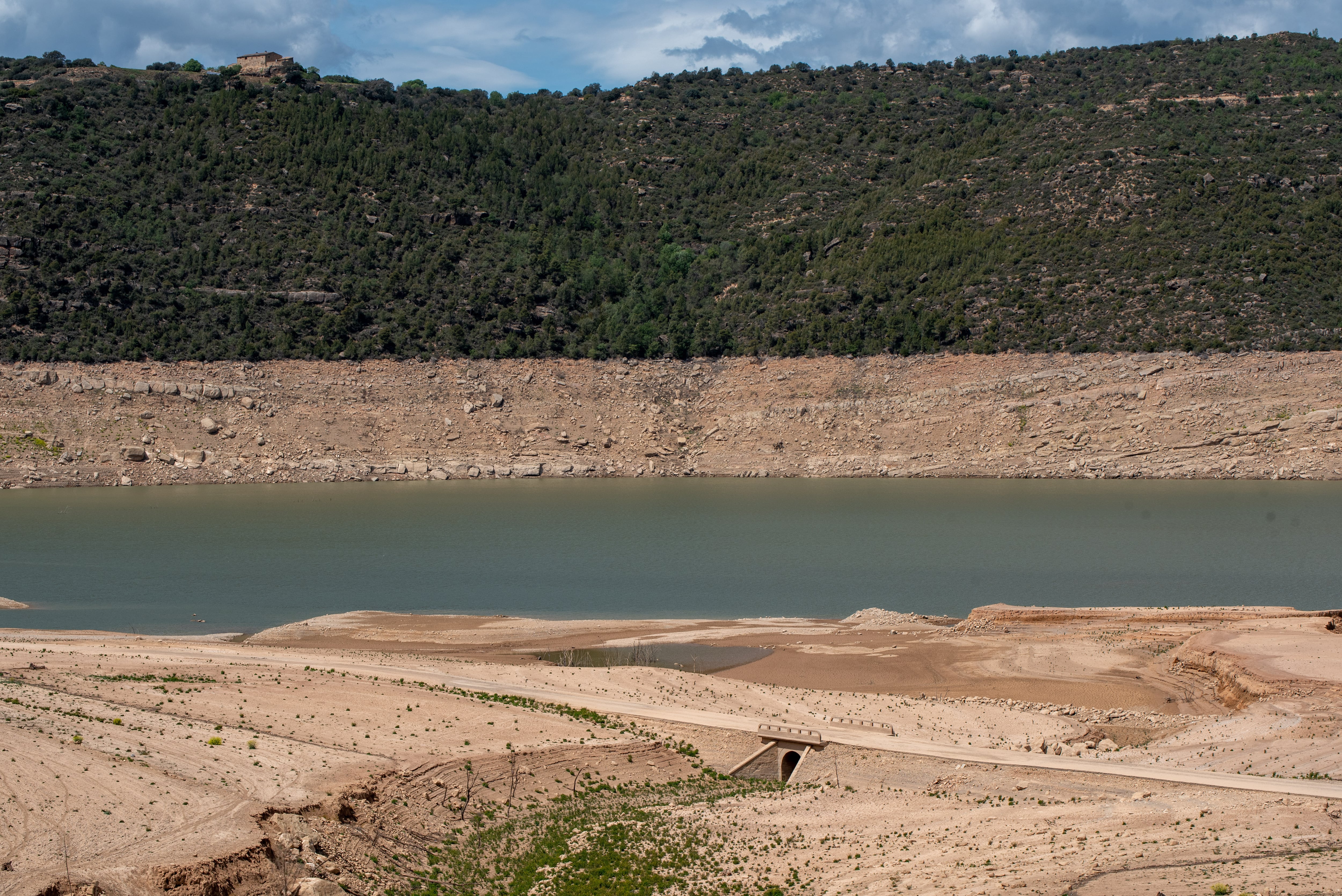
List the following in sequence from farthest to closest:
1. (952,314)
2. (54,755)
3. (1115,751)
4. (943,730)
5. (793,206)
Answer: (793,206), (952,314), (943,730), (1115,751), (54,755)

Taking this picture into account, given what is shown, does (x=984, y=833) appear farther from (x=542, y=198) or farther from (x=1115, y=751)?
(x=542, y=198)

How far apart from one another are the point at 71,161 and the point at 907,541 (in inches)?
2266

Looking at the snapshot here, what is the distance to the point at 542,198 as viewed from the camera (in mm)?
76125

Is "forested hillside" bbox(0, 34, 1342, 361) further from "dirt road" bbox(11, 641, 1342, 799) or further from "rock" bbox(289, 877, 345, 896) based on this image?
"rock" bbox(289, 877, 345, 896)

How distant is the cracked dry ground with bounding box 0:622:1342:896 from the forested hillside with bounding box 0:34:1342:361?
41455mm

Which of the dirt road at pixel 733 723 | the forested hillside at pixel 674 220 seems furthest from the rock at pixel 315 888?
the forested hillside at pixel 674 220

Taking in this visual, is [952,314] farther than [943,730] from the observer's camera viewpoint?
Yes

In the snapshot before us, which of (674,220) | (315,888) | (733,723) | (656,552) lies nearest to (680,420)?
(656,552)

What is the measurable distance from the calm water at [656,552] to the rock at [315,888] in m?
17.1

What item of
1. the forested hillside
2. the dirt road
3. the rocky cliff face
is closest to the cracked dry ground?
the dirt road

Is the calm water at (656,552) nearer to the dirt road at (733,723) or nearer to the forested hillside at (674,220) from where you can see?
the dirt road at (733,723)

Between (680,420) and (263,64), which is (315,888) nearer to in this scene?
(680,420)

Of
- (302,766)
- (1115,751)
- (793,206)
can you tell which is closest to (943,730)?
(1115,751)

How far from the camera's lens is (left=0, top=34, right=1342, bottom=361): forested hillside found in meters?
57.3
